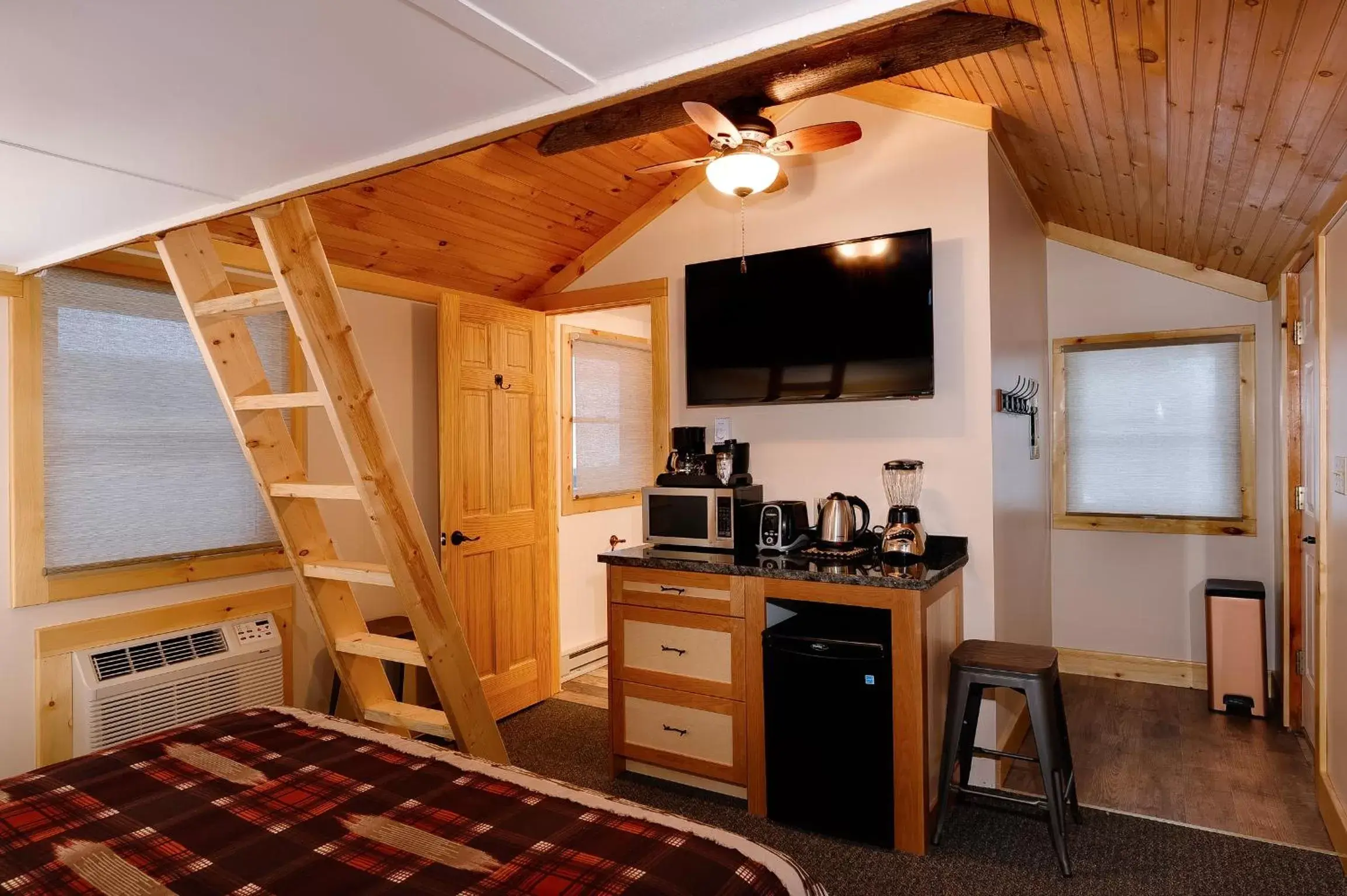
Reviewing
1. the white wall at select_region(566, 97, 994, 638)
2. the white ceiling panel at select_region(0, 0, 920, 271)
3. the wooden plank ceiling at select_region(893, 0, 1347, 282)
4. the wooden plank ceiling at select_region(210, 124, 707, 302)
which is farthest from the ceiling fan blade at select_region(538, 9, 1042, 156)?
the white ceiling panel at select_region(0, 0, 920, 271)

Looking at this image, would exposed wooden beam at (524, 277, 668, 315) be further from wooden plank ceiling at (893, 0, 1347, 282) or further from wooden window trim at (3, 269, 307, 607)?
wooden window trim at (3, 269, 307, 607)

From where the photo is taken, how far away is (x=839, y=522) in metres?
3.24

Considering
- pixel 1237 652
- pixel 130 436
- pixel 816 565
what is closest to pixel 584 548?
pixel 816 565

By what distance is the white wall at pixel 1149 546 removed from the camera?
4426 millimetres

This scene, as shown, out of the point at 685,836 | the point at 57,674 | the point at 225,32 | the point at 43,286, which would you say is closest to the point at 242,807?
the point at 685,836

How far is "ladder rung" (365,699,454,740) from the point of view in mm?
2154

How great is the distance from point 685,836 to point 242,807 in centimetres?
88

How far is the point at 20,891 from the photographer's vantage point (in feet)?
4.12

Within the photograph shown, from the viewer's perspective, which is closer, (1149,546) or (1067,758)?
(1067,758)

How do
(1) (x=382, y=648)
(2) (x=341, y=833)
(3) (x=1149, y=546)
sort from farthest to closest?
(3) (x=1149, y=546) < (1) (x=382, y=648) < (2) (x=341, y=833)

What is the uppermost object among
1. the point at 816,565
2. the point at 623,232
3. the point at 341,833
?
the point at 623,232

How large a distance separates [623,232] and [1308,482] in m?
3.50

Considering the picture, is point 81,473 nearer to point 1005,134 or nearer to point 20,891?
point 20,891

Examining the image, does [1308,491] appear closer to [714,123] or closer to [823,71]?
[823,71]
